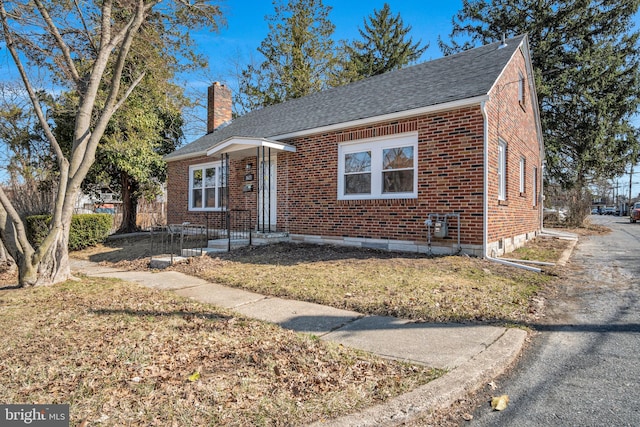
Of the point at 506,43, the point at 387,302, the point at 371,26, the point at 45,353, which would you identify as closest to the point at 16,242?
the point at 45,353

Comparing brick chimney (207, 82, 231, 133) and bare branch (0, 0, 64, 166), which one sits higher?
brick chimney (207, 82, 231, 133)

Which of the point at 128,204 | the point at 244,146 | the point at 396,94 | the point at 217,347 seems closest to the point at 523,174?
the point at 396,94

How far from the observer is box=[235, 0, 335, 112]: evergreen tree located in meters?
27.6

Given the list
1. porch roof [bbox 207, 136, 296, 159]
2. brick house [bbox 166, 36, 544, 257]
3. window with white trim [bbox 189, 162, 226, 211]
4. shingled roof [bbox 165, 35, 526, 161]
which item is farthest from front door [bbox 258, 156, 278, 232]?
window with white trim [bbox 189, 162, 226, 211]

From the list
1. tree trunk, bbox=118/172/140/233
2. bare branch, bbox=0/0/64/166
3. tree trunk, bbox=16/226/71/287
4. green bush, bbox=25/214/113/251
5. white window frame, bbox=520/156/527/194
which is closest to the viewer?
tree trunk, bbox=16/226/71/287

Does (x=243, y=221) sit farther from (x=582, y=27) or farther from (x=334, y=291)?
(x=582, y=27)

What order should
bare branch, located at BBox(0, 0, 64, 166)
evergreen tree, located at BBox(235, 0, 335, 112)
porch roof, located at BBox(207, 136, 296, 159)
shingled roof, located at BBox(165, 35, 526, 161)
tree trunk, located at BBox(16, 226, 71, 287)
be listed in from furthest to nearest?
1. evergreen tree, located at BBox(235, 0, 335, 112)
2. porch roof, located at BBox(207, 136, 296, 159)
3. shingled roof, located at BBox(165, 35, 526, 161)
4. bare branch, located at BBox(0, 0, 64, 166)
5. tree trunk, located at BBox(16, 226, 71, 287)

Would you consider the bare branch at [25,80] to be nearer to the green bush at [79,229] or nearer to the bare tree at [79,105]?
the bare tree at [79,105]

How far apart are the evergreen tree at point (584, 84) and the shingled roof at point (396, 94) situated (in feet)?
42.7

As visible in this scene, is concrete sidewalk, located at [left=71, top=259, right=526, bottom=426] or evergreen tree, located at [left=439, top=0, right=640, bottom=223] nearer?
concrete sidewalk, located at [left=71, top=259, right=526, bottom=426]

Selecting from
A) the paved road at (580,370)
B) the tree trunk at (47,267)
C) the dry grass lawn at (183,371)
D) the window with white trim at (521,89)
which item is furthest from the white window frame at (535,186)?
the tree trunk at (47,267)

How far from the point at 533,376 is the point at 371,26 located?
3573 cm

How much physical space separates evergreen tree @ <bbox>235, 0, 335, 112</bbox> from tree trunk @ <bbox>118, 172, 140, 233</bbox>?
14.1 meters

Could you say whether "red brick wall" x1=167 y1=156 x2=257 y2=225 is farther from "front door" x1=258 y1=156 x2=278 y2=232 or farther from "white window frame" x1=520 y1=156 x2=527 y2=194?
"white window frame" x1=520 y1=156 x2=527 y2=194
